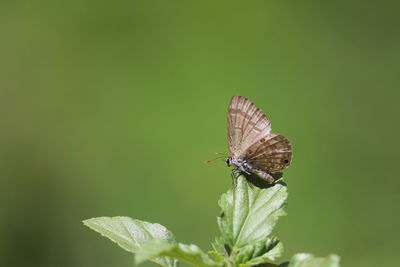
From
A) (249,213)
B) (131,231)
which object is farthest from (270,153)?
(131,231)

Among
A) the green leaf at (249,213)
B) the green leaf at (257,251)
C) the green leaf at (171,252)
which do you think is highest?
the green leaf at (249,213)

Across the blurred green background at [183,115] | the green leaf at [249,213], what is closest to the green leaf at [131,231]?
the green leaf at [249,213]

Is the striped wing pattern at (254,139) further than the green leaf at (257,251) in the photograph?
Yes

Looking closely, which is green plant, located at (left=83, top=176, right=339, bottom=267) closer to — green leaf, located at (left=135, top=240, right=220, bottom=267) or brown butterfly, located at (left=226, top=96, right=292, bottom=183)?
green leaf, located at (left=135, top=240, right=220, bottom=267)

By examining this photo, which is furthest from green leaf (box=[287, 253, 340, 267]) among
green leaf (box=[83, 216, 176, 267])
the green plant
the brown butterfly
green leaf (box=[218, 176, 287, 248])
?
the brown butterfly

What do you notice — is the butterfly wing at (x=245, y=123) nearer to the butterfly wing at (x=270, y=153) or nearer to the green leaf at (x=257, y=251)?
the butterfly wing at (x=270, y=153)

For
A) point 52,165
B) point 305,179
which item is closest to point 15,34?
point 52,165

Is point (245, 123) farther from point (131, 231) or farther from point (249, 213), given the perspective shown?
point (131, 231)
